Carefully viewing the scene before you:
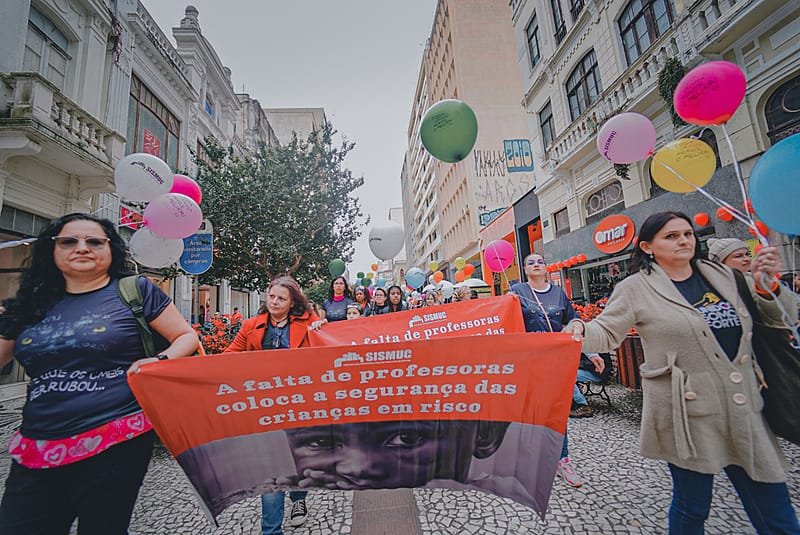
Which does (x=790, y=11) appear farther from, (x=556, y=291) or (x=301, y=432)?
(x=301, y=432)

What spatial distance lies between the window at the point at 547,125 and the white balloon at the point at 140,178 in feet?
39.6

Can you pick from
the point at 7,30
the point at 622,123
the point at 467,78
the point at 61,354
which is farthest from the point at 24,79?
the point at 467,78

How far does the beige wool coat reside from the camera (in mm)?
1544

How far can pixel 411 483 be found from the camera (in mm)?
1911

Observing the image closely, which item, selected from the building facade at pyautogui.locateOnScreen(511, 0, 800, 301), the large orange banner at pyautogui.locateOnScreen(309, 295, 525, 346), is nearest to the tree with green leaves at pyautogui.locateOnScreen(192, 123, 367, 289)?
the building facade at pyautogui.locateOnScreen(511, 0, 800, 301)

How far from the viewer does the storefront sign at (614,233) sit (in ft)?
26.7

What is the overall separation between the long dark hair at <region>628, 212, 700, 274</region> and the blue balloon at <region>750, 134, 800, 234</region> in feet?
2.32

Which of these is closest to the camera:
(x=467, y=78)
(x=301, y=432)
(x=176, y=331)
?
(x=176, y=331)

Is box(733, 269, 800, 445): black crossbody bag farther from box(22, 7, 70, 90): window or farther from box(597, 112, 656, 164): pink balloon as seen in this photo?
box(22, 7, 70, 90): window

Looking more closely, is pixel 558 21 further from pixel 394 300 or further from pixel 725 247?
pixel 725 247

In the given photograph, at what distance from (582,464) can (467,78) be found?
2727cm

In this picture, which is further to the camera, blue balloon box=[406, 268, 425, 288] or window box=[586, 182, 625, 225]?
blue balloon box=[406, 268, 425, 288]

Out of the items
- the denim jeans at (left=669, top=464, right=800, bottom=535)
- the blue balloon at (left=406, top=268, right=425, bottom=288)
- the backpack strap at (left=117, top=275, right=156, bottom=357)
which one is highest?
the blue balloon at (left=406, top=268, right=425, bottom=288)

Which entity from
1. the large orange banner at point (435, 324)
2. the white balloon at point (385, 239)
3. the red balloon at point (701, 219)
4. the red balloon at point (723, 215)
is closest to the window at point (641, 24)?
the red balloon at point (701, 219)
